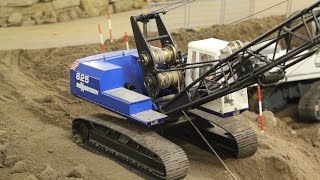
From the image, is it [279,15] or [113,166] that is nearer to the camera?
[113,166]

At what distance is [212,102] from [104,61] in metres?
2.32

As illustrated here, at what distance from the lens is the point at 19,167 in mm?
9453

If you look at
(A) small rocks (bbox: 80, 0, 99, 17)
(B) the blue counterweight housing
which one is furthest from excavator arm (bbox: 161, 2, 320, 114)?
(A) small rocks (bbox: 80, 0, 99, 17)

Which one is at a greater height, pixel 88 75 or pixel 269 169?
pixel 88 75

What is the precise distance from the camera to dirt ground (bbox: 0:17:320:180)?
387 inches

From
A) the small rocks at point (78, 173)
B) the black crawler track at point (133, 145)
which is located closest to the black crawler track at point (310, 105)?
the black crawler track at point (133, 145)

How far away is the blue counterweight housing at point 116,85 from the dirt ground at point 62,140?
1.07 metres

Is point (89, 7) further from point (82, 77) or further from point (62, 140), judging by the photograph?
point (82, 77)

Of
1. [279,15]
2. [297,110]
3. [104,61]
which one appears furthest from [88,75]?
[279,15]

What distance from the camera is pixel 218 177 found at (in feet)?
33.9

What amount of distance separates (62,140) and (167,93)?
7.99ft

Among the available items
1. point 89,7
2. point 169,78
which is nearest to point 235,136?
point 169,78

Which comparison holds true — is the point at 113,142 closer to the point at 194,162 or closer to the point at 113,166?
the point at 113,166

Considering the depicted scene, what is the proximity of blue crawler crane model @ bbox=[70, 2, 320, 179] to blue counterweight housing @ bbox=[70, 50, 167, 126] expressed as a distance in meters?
0.02
